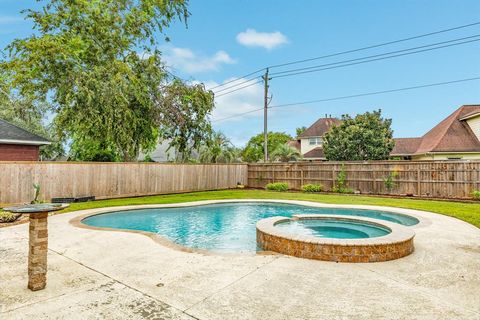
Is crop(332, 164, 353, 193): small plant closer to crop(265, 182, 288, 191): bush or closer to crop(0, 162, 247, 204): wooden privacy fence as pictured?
crop(265, 182, 288, 191): bush

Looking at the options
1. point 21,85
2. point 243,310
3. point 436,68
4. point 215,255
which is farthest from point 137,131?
point 436,68

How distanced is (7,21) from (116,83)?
6.29 metres

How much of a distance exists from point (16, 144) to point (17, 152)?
0.38 meters

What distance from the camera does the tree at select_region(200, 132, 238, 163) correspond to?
1989cm

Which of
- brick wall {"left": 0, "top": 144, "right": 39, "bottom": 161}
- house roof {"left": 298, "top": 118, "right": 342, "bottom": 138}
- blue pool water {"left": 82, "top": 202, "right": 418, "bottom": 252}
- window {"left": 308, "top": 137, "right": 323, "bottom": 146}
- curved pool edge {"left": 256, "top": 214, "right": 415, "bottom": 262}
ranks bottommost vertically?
blue pool water {"left": 82, "top": 202, "right": 418, "bottom": 252}

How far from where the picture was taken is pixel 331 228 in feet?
25.0

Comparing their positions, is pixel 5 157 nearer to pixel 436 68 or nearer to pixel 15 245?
pixel 15 245

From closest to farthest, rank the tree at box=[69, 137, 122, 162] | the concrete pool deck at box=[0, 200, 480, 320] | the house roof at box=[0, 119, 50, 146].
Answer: the concrete pool deck at box=[0, 200, 480, 320], the house roof at box=[0, 119, 50, 146], the tree at box=[69, 137, 122, 162]

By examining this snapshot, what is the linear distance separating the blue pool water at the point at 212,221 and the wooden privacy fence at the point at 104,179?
3703 millimetres

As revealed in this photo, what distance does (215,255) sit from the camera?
15.5 ft

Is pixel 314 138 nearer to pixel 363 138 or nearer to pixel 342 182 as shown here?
pixel 363 138

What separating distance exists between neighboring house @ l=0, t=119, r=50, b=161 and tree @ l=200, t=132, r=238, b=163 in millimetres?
9355

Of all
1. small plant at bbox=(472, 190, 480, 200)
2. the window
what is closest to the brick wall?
small plant at bbox=(472, 190, 480, 200)

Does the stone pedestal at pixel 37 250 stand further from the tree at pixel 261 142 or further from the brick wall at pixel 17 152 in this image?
the tree at pixel 261 142
